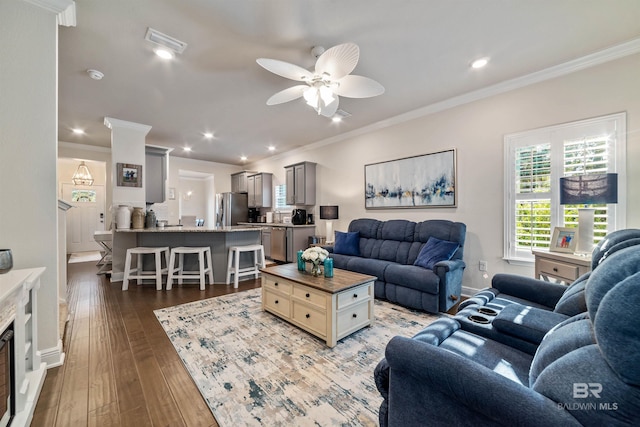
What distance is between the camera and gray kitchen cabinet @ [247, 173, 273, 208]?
277 inches

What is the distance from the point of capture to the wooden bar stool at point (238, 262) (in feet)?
13.0

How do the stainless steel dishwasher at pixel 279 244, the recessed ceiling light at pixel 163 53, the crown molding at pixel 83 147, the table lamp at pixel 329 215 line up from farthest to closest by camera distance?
the stainless steel dishwasher at pixel 279 244, the crown molding at pixel 83 147, the table lamp at pixel 329 215, the recessed ceiling light at pixel 163 53

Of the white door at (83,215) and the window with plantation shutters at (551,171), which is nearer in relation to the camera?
the window with plantation shutters at (551,171)

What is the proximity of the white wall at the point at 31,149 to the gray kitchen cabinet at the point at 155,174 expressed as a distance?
11.3 ft

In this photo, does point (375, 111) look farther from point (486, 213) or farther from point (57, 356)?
point (57, 356)

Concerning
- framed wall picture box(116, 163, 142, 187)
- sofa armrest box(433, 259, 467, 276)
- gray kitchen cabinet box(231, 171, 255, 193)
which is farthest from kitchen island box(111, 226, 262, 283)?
gray kitchen cabinet box(231, 171, 255, 193)

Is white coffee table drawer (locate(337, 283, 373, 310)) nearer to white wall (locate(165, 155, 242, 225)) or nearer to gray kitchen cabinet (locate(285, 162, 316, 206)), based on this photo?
gray kitchen cabinet (locate(285, 162, 316, 206))

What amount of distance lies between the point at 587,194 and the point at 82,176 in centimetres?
1011

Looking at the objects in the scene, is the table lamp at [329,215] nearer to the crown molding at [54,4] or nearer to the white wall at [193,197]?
the crown molding at [54,4]

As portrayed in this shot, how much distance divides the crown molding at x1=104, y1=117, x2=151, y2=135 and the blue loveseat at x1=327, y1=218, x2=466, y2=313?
4009 mm

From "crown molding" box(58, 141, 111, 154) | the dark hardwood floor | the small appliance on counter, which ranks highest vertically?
"crown molding" box(58, 141, 111, 154)

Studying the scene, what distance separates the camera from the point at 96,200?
774 centimetres

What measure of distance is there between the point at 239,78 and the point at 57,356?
10.2 ft

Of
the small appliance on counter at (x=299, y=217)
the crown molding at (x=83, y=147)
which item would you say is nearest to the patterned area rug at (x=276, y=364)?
the small appliance on counter at (x=299, y=217)
